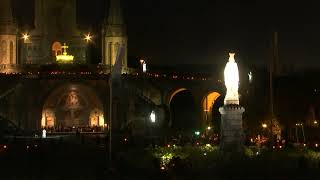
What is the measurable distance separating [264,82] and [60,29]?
21.5 metres

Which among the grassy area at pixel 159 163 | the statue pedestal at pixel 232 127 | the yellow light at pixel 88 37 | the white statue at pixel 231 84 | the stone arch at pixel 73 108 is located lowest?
the grassy area at pixel 159 163

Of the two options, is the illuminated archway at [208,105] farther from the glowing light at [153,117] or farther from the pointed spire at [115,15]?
the pointed spire at [115,15]

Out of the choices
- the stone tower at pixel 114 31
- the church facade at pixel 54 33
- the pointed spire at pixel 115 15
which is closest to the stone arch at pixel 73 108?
the church facade at pixel 54 33

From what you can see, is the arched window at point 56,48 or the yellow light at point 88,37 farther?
the yellow light at point 88,37

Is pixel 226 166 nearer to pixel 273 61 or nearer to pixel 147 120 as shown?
pixel 273 61

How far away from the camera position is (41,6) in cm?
9625

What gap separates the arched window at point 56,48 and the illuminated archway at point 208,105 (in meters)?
15.8

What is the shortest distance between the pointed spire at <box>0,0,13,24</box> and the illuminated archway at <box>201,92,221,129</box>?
21.2m

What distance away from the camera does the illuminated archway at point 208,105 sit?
91.5 metres

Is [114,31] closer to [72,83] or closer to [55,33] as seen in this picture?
[55,33]

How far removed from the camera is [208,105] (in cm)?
9362

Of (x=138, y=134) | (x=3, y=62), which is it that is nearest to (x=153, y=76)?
(x=3, y=62)

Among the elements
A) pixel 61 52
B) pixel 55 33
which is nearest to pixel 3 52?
pixel 61 52

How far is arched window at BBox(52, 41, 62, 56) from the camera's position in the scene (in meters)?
95.6
